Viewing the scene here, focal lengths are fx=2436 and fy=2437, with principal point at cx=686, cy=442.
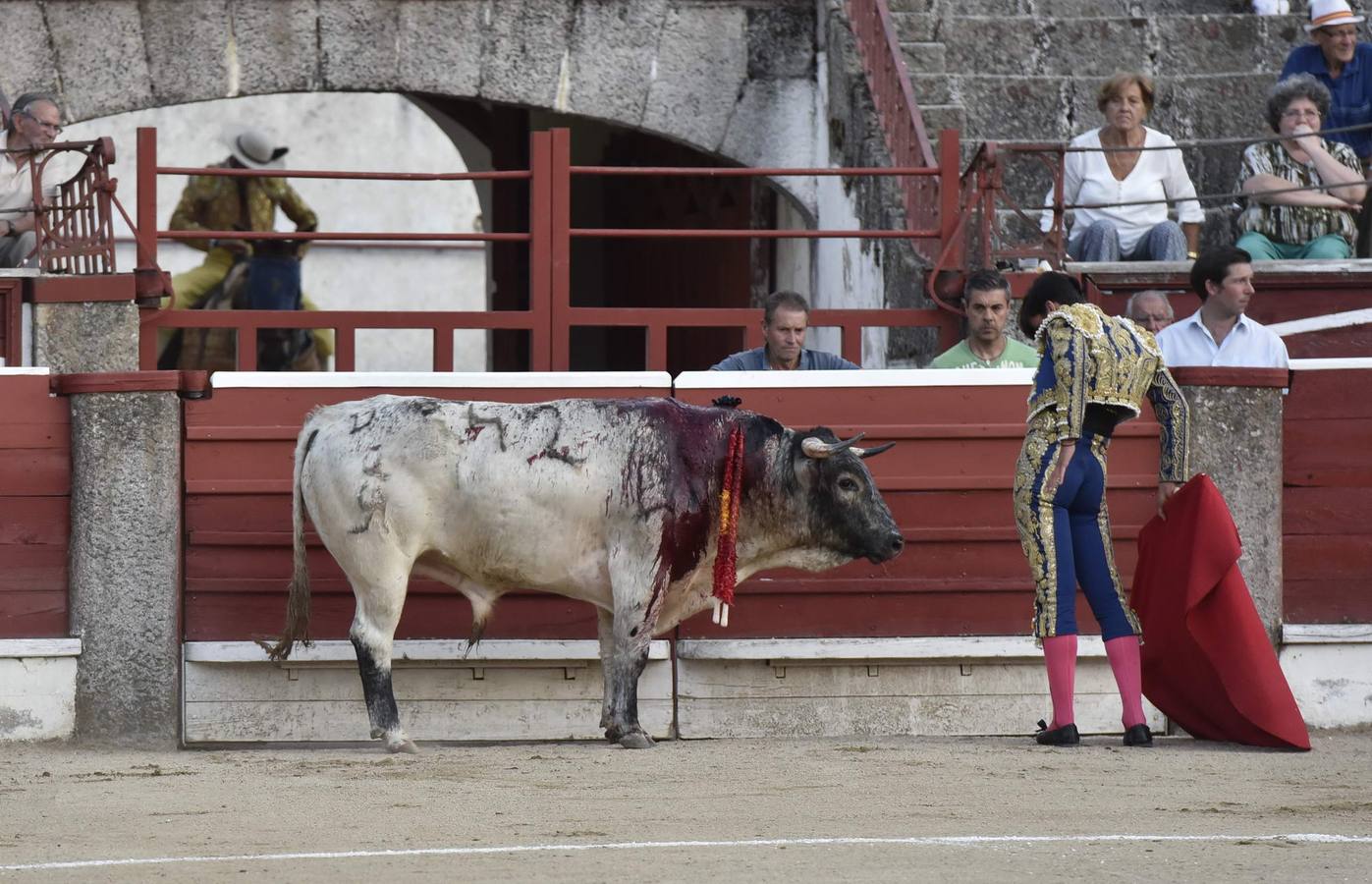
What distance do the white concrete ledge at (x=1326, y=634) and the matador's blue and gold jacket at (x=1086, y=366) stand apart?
140cm

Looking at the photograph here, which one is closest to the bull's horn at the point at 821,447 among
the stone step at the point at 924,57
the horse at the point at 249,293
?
the stone step at the point at 924,57

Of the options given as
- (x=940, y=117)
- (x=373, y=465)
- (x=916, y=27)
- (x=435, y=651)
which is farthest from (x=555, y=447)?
(x=916, y=27)

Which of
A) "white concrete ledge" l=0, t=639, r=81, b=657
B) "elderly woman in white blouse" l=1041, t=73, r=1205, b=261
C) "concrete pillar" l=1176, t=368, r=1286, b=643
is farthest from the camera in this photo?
"elderly woman in white blouse" l=1041, t=73, r=1205, b=261

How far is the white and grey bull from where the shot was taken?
7117mm

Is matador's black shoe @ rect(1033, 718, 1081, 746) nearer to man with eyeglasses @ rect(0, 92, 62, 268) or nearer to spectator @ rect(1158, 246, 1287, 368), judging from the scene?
spectator @ rect(1158, 246, 1287, 368)

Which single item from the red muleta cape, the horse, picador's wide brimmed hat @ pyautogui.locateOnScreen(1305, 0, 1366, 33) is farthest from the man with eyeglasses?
picador's wide brimmed hat @ pyautogui.locateOnScreen(1305, 0, 1366, 33)

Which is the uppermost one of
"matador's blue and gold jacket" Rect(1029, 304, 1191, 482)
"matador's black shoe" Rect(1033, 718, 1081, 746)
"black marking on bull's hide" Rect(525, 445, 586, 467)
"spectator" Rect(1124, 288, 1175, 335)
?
"spectator" Rect(1124, 288, 1175, 335)

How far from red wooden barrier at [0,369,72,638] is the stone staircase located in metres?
4.81

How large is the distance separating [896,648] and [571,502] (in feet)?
4.45

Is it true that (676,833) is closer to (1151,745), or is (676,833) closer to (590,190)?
(1151,745)

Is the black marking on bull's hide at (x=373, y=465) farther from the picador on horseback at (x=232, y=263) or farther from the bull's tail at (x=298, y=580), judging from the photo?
the picador on horseback at (x=232, y=263)

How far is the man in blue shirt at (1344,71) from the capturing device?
10.4 meters

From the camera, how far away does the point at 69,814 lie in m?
5.97

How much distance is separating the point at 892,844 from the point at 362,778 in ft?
5.83
